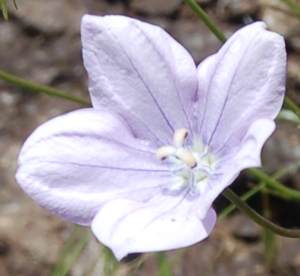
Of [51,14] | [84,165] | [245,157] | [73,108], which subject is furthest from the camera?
[51,14]

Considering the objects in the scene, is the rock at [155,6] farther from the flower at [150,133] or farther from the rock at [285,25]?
the flower at [150,133]

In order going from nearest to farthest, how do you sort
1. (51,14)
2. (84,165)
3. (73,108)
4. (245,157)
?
(245,157) < (84,165) < (73,108) < (51,14)

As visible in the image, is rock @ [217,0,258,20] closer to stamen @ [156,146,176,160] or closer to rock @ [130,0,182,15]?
rock @ [130,0,182,15]

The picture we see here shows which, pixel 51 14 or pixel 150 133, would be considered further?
pixel 51 14

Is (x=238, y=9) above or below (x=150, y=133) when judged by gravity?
below

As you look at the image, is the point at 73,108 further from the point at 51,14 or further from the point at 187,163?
the point at 187,163

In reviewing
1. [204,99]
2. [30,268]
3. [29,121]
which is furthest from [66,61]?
[204,99]

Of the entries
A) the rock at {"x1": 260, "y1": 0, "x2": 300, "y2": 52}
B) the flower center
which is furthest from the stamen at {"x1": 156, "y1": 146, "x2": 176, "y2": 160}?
the rock at {"x1": 260, "y1": 0, "x2": 300, "y2": 52}

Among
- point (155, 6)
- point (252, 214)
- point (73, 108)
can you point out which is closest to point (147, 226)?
point (252, 214)
